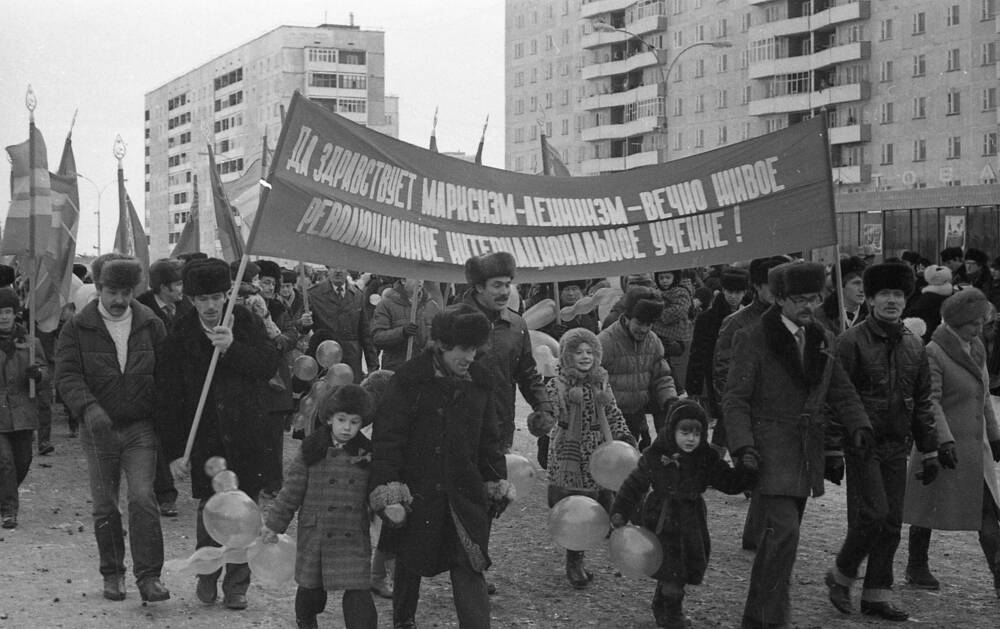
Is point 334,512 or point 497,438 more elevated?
point 497,438

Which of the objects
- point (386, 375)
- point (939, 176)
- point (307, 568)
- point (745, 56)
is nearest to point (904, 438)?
point (386, 375)

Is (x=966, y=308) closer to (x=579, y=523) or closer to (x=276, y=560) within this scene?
(x=579, y=523)

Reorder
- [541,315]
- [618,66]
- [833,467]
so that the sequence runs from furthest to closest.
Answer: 1. [618,66]
2. [541,315]
3. [833,467]

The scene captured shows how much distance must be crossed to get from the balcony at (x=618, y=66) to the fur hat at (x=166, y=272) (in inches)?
2916

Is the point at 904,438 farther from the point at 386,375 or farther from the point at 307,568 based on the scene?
the point at 307,568

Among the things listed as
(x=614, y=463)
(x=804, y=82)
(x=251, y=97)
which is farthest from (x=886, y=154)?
(x=251, y=97)

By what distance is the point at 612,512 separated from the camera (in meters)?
7.10

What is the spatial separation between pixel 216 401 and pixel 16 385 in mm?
3711

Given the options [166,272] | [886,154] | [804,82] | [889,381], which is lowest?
[889,381]

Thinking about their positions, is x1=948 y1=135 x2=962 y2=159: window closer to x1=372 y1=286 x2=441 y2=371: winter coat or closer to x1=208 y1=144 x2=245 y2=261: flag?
x1=208 y1=144 x2=245 y2=261: flag

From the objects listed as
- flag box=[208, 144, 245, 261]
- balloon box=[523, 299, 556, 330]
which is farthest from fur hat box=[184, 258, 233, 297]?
flag box=[208, 144, 245, 261]

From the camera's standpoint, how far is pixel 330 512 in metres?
6.39

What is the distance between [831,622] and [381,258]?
10.2 ft

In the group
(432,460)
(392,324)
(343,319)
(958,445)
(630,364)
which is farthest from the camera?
(343,319)
